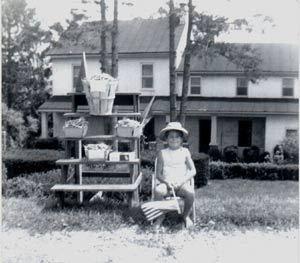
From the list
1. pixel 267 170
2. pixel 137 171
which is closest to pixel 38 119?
pixel 267 170

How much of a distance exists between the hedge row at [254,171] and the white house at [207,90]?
Result: 5889mm

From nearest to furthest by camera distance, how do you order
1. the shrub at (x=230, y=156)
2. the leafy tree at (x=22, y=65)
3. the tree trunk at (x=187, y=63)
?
1. the tree trunk at (x=187, y=63)
2. the shrub at (x=230, y=156)
3. the leafy tree at (x=22, y=65)

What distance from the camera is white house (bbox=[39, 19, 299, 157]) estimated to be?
→ 2489 cm

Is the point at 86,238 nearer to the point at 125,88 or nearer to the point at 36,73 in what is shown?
the point at 125,88

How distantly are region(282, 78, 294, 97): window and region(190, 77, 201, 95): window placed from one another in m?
4.44

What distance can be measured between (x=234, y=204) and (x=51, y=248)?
3.27 metres

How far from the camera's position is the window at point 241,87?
26.3m

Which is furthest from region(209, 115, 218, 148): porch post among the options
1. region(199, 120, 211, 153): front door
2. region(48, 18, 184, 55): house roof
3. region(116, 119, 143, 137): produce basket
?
region(116, 119, 143, 137): produce basket

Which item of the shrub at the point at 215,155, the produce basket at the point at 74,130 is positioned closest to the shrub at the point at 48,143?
the shrub at the point at 215,155

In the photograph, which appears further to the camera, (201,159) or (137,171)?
(201,159)

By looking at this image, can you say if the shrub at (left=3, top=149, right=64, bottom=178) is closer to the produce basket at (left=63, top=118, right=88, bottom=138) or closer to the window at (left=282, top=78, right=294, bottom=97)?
the produce basket at (left=63, top=118, right=88, bottom=138)

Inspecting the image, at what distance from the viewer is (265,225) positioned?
663 centimetres

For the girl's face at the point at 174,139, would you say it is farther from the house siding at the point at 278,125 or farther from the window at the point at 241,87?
the window at the point at 241,87

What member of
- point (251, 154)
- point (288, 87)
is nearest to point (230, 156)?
point (251, 154)
